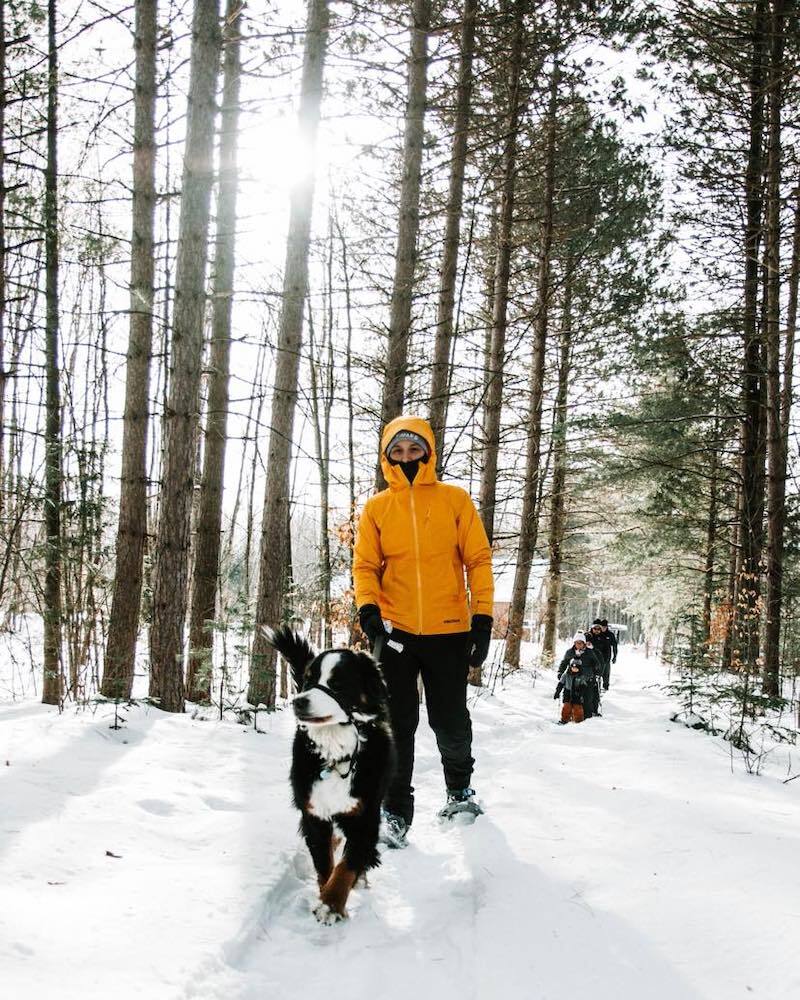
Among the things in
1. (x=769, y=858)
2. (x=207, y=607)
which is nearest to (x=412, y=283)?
(x=207, y=607)

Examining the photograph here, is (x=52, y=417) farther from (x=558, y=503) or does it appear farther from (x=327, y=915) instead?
(x=558, y=503)

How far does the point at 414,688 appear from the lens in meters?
3.72

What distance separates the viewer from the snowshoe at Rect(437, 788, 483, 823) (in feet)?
12.4

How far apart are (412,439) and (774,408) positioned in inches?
312

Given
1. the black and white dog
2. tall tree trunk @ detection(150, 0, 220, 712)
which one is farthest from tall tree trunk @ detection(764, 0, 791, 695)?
the black and white dog

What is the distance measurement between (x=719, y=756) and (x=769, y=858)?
9.55 feet

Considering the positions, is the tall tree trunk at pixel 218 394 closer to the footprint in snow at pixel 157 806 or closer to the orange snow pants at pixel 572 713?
the footprint in snow at pixel 157 806

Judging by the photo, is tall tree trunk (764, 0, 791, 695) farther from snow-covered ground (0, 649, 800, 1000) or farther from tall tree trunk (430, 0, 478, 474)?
snow-covered ground (0, 649, 800, 1000)

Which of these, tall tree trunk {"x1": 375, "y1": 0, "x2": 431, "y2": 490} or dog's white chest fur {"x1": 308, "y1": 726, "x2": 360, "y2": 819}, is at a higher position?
tall tree trunk {"x1": 375, "y1": 0, "x2": 431, "y2": 490}

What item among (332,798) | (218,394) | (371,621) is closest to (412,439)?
(371,621)

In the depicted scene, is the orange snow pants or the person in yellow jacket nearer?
the person in yellow jacket

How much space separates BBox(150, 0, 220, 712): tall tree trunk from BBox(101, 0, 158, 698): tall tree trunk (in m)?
1.26

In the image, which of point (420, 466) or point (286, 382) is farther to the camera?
point (286, 382)

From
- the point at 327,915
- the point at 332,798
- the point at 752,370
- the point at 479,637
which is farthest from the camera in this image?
the point at 752,370
